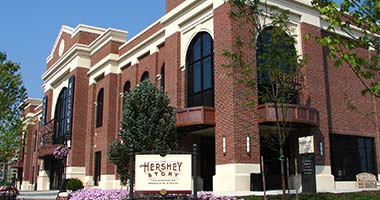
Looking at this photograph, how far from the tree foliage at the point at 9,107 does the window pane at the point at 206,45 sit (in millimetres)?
10228

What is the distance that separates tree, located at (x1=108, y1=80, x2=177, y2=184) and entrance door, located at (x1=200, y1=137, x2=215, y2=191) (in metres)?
3.79

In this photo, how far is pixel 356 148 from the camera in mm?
26500

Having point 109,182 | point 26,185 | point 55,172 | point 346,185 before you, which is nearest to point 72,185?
point 109,182

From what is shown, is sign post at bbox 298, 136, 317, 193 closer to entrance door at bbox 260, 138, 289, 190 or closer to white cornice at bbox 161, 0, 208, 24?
entrance door at bbox 260, 138, 289, 190

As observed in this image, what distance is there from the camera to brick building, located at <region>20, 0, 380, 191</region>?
2081cm

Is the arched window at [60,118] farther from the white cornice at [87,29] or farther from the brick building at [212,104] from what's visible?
→ the white cornice at [87,29]

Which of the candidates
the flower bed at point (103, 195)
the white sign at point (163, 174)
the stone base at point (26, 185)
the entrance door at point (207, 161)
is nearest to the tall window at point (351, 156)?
the entrance door at point (207, 161)

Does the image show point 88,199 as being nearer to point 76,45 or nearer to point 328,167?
point 328,167

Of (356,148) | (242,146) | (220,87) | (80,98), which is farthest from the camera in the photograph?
(80,98)

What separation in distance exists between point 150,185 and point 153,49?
1834cm

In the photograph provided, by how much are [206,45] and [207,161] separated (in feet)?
21.6

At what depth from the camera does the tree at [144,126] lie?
21000mm

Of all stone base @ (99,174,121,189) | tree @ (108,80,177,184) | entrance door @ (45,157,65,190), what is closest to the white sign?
tree @ (108,80,177,184)

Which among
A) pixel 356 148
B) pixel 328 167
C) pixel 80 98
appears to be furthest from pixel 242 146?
pixel 80 98
